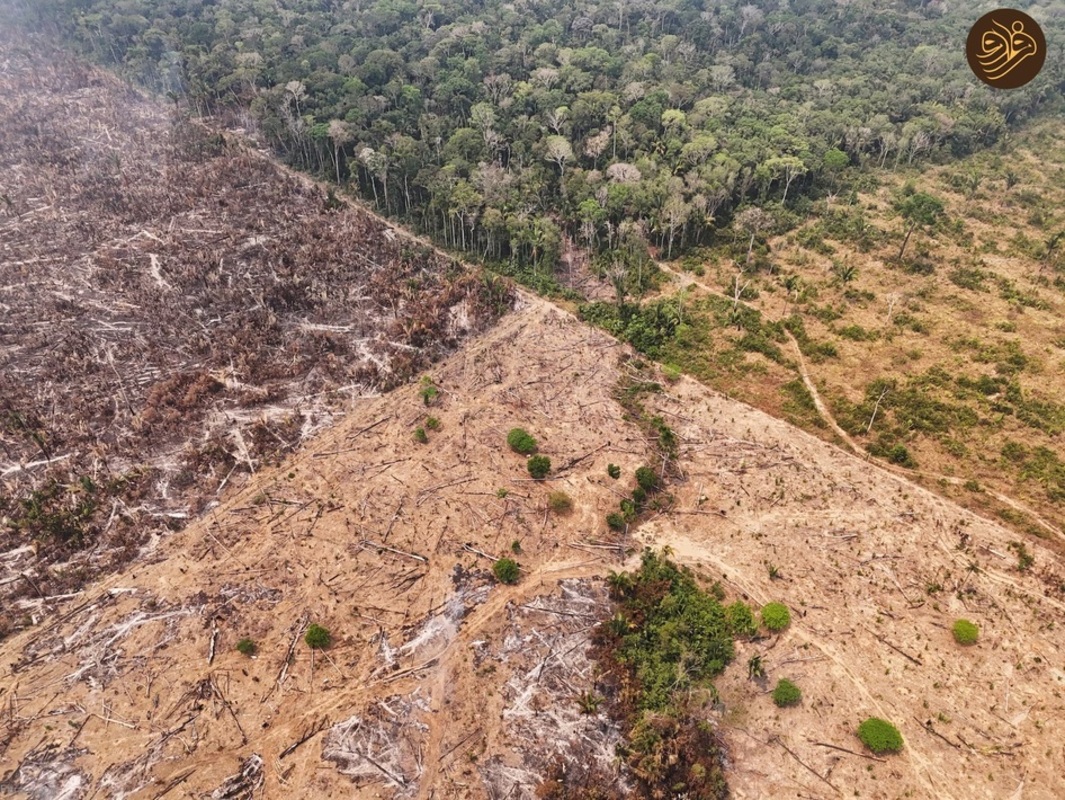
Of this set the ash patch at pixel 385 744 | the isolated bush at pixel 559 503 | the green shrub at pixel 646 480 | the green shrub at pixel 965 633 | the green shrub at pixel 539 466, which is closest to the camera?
the ash patch at pixel 385 744

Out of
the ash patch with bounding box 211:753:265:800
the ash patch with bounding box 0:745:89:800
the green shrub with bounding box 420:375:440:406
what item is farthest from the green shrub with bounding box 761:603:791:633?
the ash patch with bounding box 0:745:89:800

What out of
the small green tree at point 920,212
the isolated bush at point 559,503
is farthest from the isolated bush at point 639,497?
the small green tree at point 920,212

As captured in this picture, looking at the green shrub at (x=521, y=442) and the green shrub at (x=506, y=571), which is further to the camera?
the green shrub at (x=521, y=442)

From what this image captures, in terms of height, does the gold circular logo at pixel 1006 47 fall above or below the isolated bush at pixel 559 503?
above

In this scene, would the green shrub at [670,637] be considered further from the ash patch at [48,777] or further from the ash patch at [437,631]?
the ash patch at [48,777]

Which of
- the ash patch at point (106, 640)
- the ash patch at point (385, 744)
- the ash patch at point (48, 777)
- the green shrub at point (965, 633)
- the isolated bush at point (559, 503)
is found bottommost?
the ash patch at point (48, 777)

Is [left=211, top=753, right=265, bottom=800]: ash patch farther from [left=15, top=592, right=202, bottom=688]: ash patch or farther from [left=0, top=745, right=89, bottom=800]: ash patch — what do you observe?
[left=15, top=592, right=202, bottom=688]: ash patch

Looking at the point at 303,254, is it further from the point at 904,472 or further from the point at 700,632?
the point at 904,472

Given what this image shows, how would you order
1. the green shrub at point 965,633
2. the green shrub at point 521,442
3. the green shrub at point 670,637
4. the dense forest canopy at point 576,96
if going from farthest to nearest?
the dense forest canopy at point 576,96
the green shrub at point 521,442
the green shrub at point 965,633
the green shrub at point 670,637
